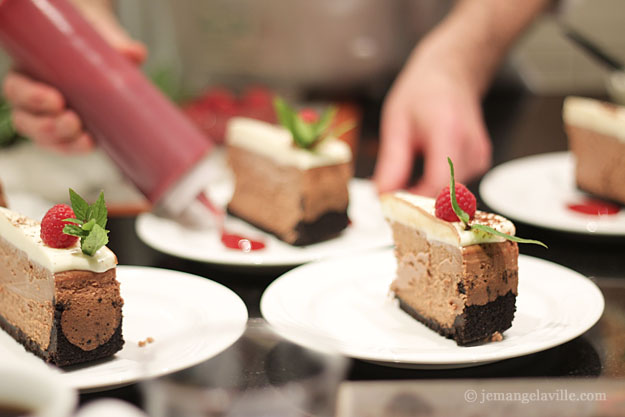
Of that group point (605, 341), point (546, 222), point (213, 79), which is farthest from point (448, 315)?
point (213, 79)

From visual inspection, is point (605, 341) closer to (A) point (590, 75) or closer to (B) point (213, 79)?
(B) point (213, 79)

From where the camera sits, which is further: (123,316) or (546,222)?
(546,222)

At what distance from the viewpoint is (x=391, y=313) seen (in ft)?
6.50

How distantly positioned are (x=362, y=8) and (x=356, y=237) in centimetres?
174

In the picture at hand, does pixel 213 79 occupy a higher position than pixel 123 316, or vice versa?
pixel 123 316

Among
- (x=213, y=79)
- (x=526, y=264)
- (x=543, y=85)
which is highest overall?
(x=526, y=264)

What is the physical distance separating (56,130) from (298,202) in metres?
0.78

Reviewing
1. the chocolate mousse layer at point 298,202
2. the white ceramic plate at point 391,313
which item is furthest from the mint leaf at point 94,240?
the chocolate mousse layer at point 298,202

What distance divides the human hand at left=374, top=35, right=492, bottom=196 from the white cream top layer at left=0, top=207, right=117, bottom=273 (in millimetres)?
1397

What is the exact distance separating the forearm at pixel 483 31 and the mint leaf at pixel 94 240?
83.7 inches

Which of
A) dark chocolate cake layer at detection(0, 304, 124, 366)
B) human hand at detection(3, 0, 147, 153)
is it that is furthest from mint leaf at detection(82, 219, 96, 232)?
human hand at detection(3, 0, 147, 153)

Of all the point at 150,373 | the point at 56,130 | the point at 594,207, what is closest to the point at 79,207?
the point at 150,373

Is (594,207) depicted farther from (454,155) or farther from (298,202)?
(298,202)

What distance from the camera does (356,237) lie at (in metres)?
2.58
